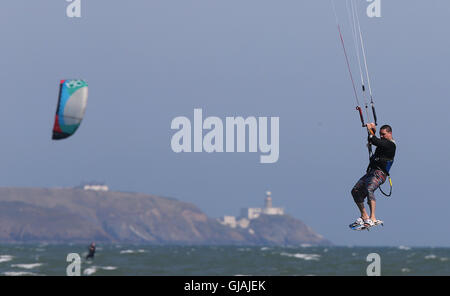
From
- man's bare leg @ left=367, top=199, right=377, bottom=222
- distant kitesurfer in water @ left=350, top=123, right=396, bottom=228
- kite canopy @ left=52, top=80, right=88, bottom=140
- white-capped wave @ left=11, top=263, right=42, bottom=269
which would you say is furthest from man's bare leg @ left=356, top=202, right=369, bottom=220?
white-capped wave @ left=11, top=263, right=42, bottom=269

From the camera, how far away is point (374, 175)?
79.5 ft

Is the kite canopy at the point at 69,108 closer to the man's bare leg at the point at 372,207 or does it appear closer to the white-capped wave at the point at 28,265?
the man's bare leg at the point at 372,207

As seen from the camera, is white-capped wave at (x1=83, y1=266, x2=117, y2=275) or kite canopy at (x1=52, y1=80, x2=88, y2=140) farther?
white-capped wave at (x1=83, y1=266, x2=117, y2=275)

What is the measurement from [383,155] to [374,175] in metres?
0.59

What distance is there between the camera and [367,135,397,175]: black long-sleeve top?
23689 millimetres

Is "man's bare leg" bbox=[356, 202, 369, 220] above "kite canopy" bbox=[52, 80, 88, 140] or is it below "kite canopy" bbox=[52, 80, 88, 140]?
below

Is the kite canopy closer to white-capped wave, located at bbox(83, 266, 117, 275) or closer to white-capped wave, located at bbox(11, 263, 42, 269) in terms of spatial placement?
white-capped wave, located at bbox(83, 266, 117, 275)

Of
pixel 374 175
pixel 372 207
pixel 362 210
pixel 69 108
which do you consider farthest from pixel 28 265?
pixel 374 175

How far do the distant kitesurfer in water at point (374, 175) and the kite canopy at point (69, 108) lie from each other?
756 cm

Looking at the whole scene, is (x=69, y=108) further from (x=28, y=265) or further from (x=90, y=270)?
(x=28, y=265)

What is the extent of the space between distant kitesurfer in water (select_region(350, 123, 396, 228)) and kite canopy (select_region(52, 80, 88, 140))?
7557 mm
